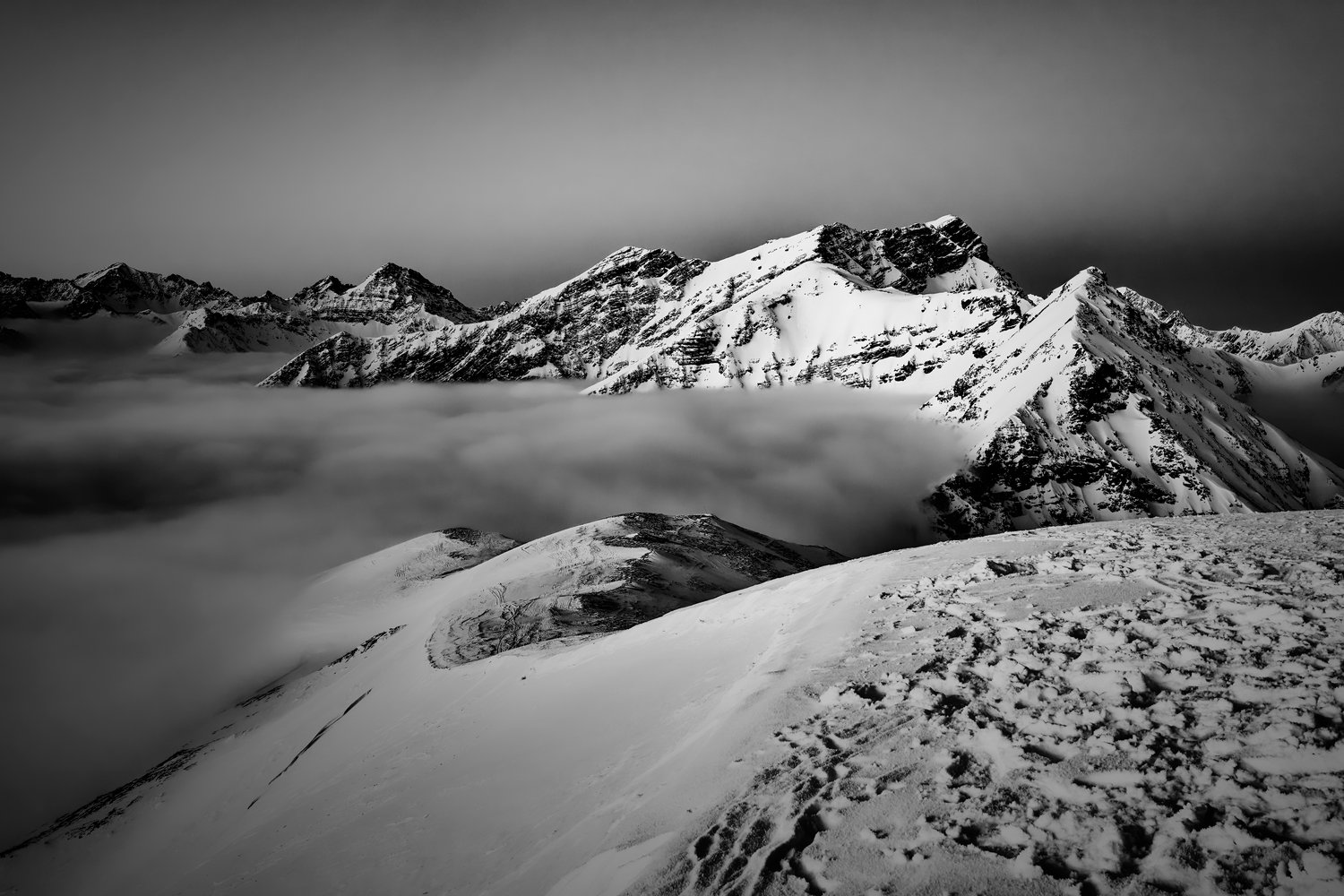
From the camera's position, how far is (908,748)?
716cm

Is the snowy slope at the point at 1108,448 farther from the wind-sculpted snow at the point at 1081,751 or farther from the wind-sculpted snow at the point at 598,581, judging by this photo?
the wind-sculpted snow at the point at 1081,751

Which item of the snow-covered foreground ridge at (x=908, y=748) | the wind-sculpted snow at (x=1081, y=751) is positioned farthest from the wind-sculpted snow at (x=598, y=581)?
the wind-sculpted snow at (x=1081, y=751)

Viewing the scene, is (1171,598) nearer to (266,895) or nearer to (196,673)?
(266,895)

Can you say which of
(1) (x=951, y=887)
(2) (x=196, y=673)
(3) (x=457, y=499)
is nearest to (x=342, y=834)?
(1) (x=951, y=887)

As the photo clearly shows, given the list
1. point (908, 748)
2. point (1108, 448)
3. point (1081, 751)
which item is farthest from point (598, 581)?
point (1108, 448)

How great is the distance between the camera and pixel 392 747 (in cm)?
1500

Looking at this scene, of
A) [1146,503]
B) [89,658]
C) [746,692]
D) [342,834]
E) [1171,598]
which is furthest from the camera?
[1146,503]

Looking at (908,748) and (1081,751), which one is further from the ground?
(1081,751)

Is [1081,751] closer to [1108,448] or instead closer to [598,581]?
[598,581]

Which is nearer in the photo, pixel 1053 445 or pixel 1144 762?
pixel 1144 762

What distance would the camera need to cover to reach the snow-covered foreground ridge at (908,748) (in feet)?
17.8

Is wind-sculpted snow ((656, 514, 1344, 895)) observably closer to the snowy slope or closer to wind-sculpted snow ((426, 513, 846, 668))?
wind-sculpted snow ((426, 513, 846, 668))

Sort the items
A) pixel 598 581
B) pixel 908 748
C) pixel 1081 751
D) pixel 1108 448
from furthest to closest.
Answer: pixel 1108 448 < pixel 598 581 < pixel 908 748 < pixel 1081 751

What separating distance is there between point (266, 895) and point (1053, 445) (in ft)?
603
